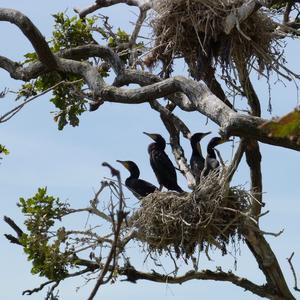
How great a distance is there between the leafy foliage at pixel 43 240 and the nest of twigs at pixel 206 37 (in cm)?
171

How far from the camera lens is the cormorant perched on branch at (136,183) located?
8039 mm

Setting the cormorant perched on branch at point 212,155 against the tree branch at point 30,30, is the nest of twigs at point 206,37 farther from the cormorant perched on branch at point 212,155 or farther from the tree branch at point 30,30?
the tree branch at point 30,30

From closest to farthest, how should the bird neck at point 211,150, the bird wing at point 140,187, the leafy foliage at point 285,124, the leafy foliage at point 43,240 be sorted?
the leafy foliage at point 285,124 → the leafy foliage at point 43,240 → the bird wing at point 140,187 → the bird neck at point 211,150

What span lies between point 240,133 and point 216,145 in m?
3.84

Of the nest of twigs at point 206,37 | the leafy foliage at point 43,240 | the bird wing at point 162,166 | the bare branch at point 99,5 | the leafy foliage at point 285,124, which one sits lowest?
the leafy foliage at point 285,124

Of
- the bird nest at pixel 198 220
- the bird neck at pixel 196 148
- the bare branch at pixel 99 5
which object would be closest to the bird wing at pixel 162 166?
the bird neck at pixel 196 148

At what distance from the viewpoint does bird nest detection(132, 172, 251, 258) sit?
22.7ft

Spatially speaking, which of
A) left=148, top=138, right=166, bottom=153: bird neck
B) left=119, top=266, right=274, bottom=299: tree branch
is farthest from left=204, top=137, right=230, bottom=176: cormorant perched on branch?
left=119, top=266, right=274, bottom=299: tree branch

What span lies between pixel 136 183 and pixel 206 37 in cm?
173

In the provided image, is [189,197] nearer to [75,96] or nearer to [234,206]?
[234,206]

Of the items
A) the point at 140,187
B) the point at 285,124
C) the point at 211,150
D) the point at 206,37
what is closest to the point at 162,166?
the point at 140,187

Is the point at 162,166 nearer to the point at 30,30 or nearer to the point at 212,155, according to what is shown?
the point at 212,155

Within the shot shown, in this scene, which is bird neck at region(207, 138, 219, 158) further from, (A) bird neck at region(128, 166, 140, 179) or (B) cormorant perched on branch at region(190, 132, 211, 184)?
(A) bird neck at region(128, 166, 140, 179)

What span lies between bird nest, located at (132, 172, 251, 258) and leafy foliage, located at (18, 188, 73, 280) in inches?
29.6
